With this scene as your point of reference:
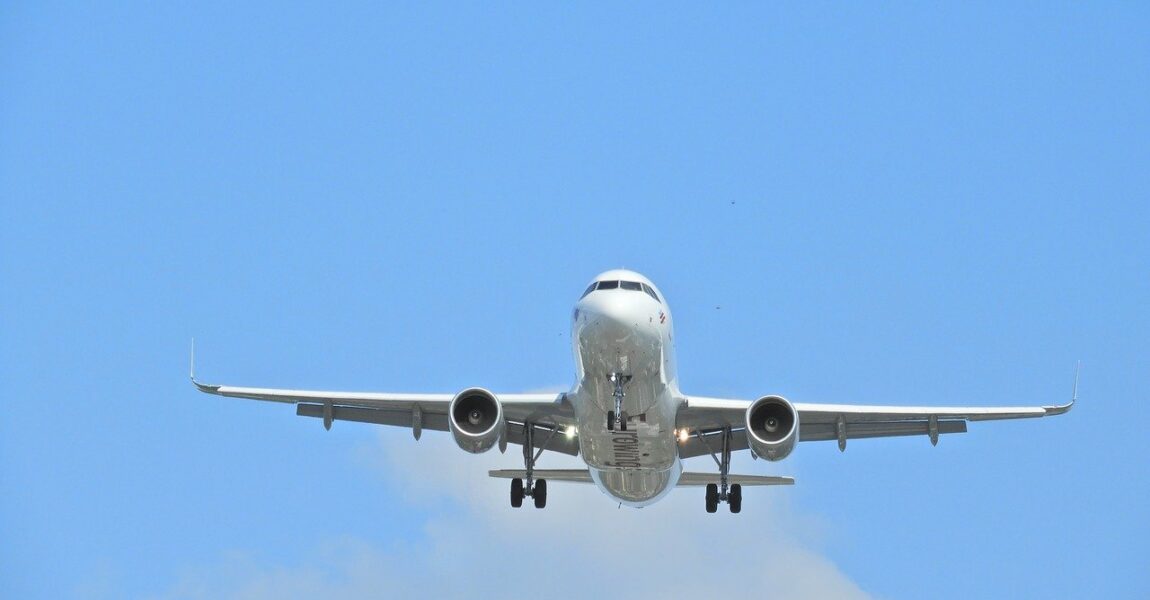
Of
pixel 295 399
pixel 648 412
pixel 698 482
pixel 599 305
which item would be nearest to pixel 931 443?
pixel 698 482

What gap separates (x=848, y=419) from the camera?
122ft

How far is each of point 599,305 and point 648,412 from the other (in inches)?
124

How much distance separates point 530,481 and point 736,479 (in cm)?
505

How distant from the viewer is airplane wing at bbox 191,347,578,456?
35188 millimetres

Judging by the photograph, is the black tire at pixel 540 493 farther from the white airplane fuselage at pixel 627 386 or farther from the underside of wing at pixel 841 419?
the underside of wing at pixel 841 419

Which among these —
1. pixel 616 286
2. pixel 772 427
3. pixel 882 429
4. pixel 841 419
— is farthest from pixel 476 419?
pixel 882 429

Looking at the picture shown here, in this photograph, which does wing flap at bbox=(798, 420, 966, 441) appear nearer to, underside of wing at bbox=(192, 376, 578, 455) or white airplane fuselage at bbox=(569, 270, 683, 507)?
white airplane fuselage at bbox=(569, 270, 683, 507)

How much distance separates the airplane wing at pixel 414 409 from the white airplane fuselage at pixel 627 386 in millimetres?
1244

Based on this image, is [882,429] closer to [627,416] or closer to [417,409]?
[627,416]

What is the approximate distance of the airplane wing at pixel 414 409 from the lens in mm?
35188

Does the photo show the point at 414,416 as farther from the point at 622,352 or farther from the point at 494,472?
the point at 622,352

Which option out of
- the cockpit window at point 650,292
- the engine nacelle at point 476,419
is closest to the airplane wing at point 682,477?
the engine nacelle at point 476,419

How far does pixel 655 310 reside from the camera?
104ft

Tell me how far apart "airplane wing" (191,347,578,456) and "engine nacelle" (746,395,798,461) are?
392 centimetres
